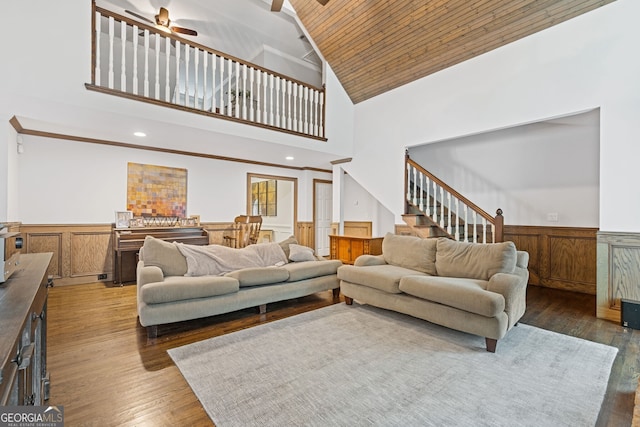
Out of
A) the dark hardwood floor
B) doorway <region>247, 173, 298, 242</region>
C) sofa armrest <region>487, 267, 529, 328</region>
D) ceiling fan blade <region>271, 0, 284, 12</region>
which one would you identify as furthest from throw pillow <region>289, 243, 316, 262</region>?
doorway <region>247, 173, 298, 242</region>

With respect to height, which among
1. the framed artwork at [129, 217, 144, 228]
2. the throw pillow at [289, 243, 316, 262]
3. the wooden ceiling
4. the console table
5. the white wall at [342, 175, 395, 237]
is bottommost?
the throw pillow at [289, 243, 316, 262]

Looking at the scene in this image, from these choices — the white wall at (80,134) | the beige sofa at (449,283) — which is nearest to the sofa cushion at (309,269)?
the beige sofa at (449,283)

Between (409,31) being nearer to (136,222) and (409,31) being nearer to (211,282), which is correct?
(211,282)

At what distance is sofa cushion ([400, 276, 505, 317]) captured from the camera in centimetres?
248

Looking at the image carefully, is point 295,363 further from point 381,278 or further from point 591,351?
point 591,351

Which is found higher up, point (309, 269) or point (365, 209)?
point (365, 209)

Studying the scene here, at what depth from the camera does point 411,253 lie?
377 centimetres

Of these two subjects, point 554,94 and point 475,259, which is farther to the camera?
point 554,94

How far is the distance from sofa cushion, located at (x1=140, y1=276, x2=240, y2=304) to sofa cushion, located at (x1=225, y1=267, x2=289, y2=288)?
A: 101 mm

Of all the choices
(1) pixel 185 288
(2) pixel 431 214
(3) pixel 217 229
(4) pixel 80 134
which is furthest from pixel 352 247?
(4) pixel 80 134

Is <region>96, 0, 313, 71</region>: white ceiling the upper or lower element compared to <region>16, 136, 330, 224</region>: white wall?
upper

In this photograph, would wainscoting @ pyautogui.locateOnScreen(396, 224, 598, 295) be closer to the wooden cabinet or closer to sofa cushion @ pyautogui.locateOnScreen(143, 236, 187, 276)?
the wooden cabinet

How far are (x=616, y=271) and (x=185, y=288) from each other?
4.63 m

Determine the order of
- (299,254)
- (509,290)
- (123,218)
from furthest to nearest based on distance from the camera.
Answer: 1. (123,218)
2. (299,254)
3. (509,290)
